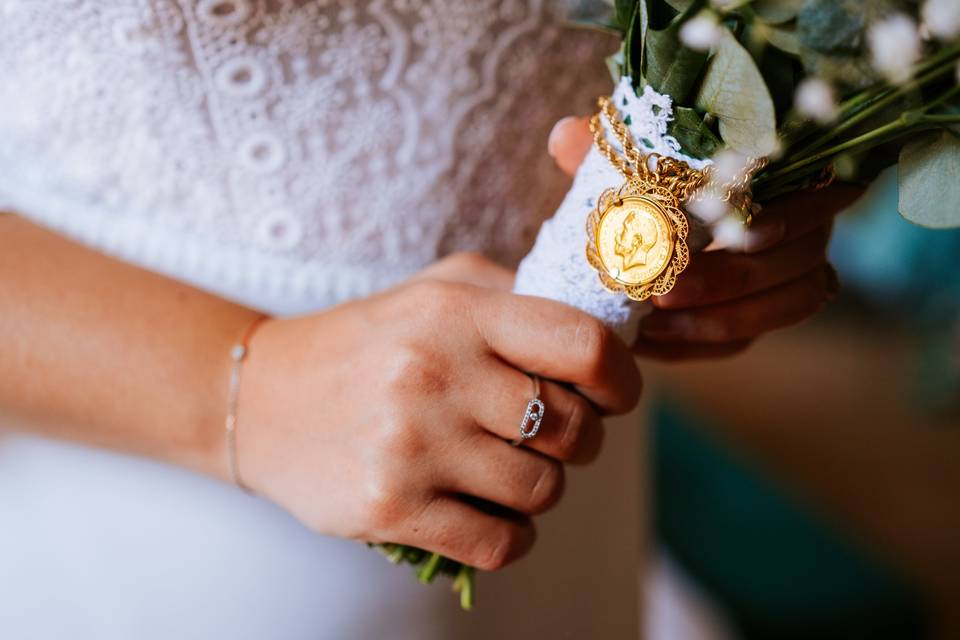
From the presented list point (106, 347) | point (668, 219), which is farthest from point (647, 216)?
point (106, 347)

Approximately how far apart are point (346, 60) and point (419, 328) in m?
0.28

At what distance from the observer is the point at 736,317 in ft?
2.40

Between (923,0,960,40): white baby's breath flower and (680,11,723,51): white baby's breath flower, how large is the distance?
101 millimetres

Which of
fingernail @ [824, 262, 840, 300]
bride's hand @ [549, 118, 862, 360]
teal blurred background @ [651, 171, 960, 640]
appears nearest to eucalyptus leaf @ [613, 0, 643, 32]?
bride's hand @ [549, 118, 862, 360]

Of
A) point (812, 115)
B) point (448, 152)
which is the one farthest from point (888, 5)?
point (448, 152)

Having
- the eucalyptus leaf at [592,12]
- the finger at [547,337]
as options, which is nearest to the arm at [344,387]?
the finger at [547,337]

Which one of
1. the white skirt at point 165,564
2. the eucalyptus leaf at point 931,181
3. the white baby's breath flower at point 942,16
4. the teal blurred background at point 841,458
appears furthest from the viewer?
the teal blurred background at point 841,458

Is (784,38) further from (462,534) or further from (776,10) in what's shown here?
(462,534)

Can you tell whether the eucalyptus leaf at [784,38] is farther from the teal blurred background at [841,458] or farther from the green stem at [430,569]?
the teal blurred background at [841,458]

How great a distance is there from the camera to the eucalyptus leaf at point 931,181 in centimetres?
52

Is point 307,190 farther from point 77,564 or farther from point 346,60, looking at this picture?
point 77,564

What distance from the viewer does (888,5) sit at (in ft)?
1.39

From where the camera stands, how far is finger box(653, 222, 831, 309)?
64 cm

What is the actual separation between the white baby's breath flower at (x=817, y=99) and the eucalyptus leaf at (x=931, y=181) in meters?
0.10
